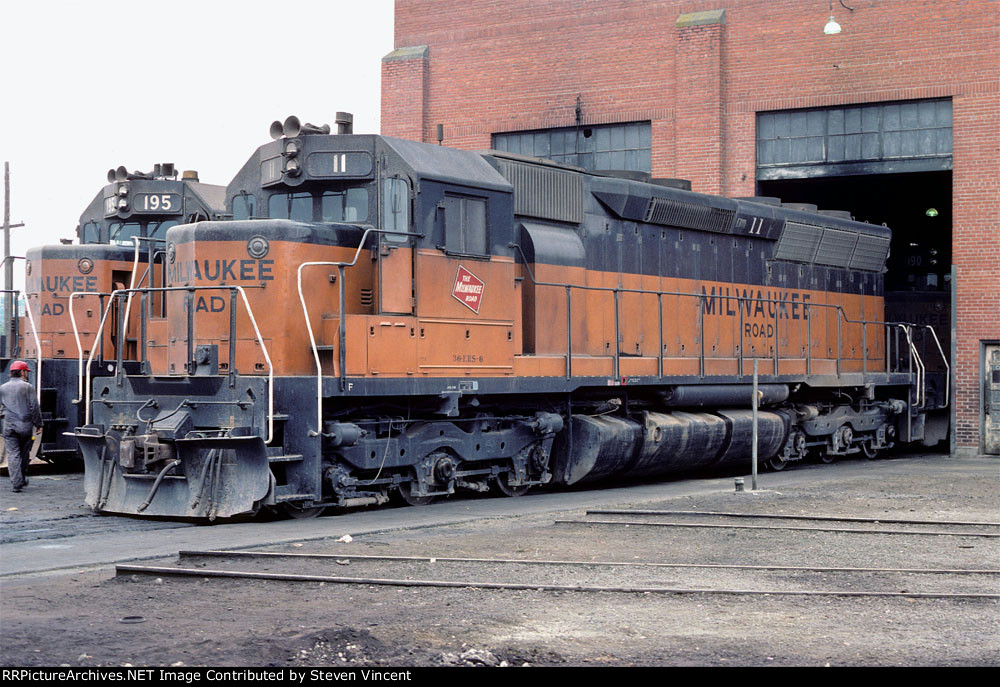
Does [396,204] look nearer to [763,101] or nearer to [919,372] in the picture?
[763,101]

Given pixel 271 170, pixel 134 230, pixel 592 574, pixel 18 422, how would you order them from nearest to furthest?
1. pixel 592 574
2. pixel 271 170
3. pixel 18 422
4. pixel 134 230

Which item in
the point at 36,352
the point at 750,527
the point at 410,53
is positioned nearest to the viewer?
the point at 750,527

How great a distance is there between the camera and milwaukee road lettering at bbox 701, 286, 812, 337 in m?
16.3

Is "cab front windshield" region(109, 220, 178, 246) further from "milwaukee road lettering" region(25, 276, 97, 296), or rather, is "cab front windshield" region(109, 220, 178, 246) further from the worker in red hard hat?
the worker in red hard hat

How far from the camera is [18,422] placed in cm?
1293

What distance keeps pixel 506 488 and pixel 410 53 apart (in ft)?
44.5

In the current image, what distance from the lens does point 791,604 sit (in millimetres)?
6707

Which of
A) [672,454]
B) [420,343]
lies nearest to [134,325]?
[420,343]

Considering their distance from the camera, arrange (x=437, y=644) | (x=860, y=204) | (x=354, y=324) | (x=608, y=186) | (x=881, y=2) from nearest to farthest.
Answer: (x=437, y=644)
(x=354, y=324)
(x=608, y=186)
(x=881, y=2)
(x=860, y=204)

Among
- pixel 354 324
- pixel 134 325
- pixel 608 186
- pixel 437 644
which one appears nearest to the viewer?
pixel 437 644

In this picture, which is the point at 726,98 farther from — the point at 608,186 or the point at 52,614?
the point at 52,614

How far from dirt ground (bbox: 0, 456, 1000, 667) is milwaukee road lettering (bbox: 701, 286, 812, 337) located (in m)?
6.75

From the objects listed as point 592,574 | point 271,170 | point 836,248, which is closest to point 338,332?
point 271,170

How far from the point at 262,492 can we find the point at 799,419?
9838mm
